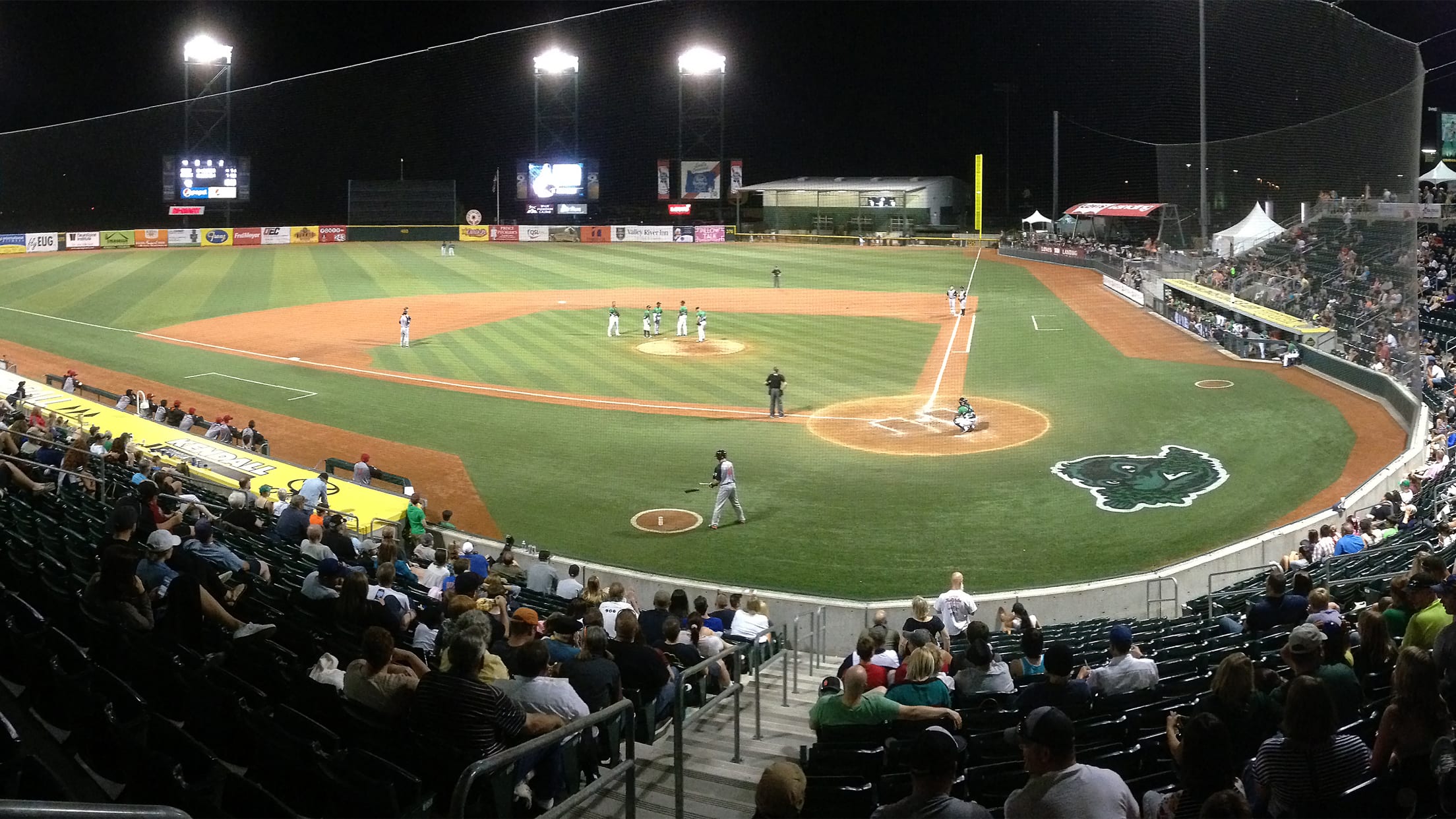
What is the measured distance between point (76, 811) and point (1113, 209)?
72435 mm

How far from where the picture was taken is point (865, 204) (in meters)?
80.2

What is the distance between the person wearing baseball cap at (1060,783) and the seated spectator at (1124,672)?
3298 mm

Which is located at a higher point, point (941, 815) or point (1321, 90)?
point (1321, 90)

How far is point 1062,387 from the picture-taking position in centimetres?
3025

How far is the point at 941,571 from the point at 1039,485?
4.83 m

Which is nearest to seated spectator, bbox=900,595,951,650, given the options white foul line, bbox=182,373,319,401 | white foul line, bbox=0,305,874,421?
white foul line, bbox=0,305,874,421

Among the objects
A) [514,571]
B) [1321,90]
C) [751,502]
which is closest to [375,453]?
[751,502]

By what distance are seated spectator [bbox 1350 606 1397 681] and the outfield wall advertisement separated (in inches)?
529

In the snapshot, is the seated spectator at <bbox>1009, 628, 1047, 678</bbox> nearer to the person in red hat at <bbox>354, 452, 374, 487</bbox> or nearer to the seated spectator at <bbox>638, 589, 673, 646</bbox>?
the seated spectator at <bbox>638, 589, 673, 646</bbox>

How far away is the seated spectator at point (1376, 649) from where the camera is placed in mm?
6691

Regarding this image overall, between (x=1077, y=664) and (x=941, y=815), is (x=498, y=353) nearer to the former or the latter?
(x=1077, y=664)

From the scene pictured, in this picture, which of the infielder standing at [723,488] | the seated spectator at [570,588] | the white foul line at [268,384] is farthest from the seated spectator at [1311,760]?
the white foul line at [268,384]

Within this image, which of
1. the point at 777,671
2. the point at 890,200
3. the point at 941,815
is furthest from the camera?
the point at 890,200

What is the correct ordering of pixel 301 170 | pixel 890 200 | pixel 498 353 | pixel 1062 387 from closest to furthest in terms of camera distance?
pixel 1062 387 → pixel 498 353 → pixel 301 170 → pixel 890 200
